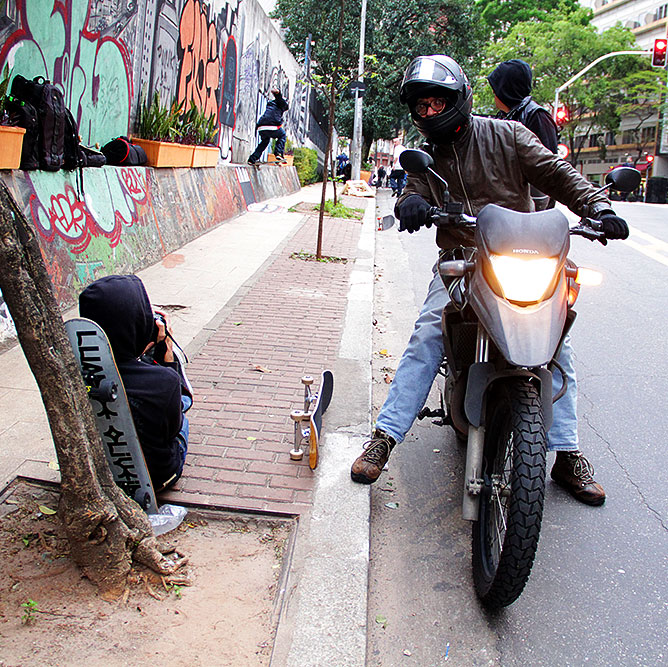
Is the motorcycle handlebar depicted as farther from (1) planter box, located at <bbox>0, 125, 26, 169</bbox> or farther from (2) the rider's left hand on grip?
(1) planter box, located at <bbox>0, 125, 26, 169</bbox>

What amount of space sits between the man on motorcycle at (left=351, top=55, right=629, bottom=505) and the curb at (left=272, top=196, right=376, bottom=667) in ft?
0.66

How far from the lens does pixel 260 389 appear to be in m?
4.43

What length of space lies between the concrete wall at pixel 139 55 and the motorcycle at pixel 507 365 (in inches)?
192

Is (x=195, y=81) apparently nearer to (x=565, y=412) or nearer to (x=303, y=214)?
(x=303, y=214)

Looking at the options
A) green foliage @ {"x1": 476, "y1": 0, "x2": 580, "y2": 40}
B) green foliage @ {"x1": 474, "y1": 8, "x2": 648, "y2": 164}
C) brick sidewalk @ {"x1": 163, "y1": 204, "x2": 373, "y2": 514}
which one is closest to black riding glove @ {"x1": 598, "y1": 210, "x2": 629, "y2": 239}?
brick sidewalk @ {"x1": 163, "y1": 204, "x2": 373, "y2": 514}

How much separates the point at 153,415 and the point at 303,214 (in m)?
11.9

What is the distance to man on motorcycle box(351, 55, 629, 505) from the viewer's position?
319cm

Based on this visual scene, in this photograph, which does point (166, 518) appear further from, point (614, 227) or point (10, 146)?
point (10, 146)

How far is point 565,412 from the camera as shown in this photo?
10.9 ft

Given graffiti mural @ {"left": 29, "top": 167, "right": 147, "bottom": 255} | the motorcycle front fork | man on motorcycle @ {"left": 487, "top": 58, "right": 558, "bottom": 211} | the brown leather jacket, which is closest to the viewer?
the motorcycle front fork

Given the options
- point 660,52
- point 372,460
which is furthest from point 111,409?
point 660,52

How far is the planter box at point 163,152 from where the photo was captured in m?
8.45

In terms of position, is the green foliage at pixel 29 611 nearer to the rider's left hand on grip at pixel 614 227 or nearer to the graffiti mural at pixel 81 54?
the rider's left hand on grip at pixel 614 227

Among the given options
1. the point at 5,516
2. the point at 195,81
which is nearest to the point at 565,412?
the point at 5,516
